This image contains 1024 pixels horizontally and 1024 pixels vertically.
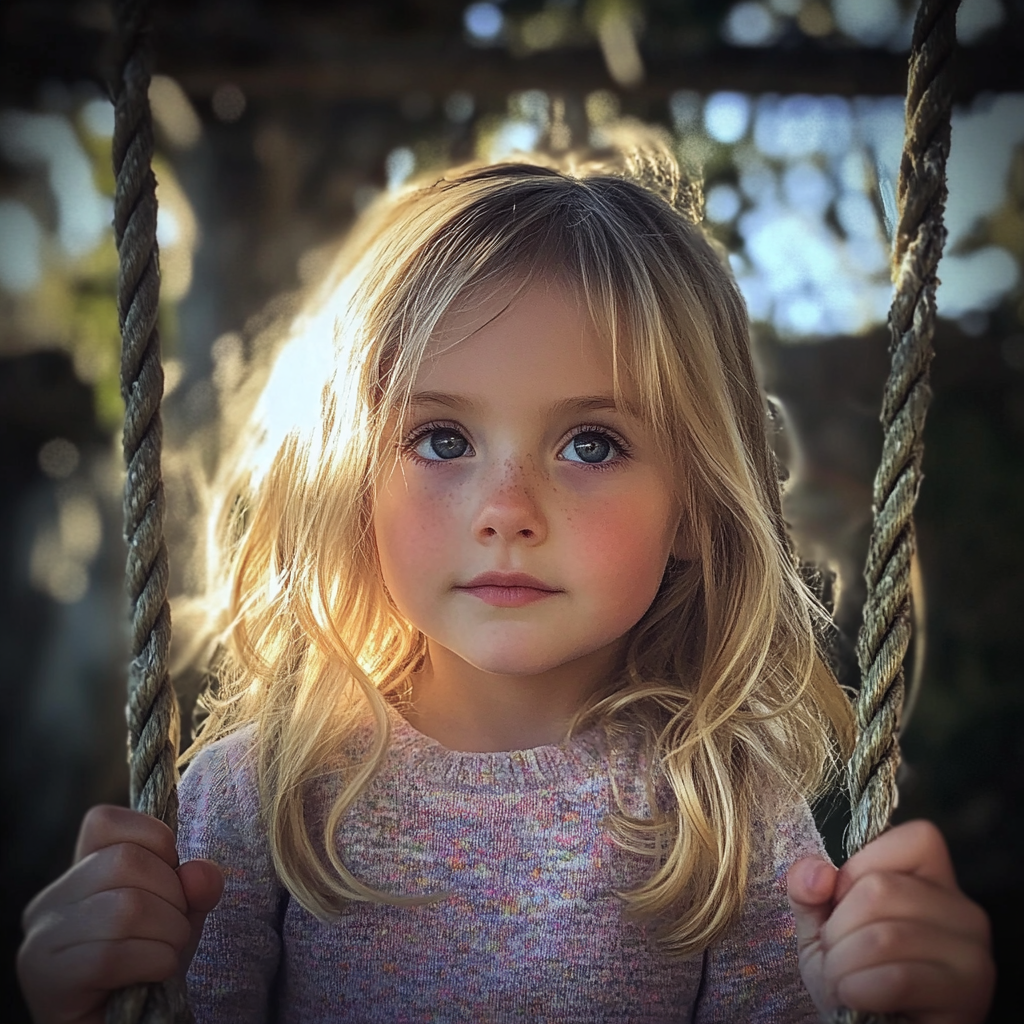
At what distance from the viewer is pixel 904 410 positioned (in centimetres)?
53

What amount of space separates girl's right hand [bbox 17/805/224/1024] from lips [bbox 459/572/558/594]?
24cm

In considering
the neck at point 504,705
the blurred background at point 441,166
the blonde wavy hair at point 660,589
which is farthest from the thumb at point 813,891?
the blurred background at point 441,166

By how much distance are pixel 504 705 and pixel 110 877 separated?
0.35 metres

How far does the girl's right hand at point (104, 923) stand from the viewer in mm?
553

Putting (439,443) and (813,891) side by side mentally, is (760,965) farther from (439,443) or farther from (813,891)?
(439,443)

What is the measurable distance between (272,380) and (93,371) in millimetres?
636

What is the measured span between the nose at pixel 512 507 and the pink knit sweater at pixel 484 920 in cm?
21

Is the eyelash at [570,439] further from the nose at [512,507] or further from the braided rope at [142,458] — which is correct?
the braided rope at [142,458]

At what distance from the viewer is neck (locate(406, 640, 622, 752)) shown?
2.74ft

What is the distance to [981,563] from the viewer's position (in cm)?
180

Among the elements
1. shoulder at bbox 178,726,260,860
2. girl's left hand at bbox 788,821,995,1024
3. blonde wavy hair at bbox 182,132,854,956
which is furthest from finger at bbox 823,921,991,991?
shoulder at bbox 178,726,260,860

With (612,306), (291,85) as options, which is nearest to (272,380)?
(612,306)

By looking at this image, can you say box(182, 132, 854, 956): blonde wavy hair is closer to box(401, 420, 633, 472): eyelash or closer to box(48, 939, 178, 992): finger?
box(401, 420, 633, 472): eyelash

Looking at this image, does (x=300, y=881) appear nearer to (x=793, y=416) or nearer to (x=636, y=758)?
(x=636, y=758)
